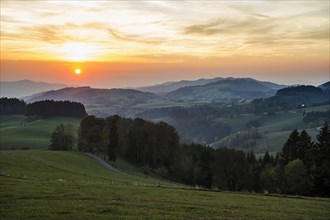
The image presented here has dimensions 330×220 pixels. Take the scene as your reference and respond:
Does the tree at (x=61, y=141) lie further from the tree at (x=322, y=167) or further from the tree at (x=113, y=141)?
the tree at (x=322, y=167)

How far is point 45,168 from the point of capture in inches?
2499

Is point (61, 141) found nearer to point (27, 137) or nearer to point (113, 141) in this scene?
point (113, 141)

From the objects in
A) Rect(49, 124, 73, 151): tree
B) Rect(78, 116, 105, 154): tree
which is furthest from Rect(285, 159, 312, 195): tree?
Rect(49, 124, 73, 151): tree

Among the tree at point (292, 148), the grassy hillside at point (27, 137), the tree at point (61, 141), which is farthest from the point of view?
the grassy hillside at point (27, 137)

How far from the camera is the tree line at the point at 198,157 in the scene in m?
81.8

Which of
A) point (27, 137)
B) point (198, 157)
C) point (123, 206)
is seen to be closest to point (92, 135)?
point (198, 157)

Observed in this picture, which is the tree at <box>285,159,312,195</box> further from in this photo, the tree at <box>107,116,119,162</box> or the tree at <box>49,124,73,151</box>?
the tree at <box>49,124,73,151</box>

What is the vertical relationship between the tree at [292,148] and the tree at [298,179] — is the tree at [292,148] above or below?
above

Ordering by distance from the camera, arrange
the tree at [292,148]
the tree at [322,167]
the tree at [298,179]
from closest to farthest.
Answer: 1. the tree at [322,167]
2. the tree at [298,179]
3. the tree at [292,148]

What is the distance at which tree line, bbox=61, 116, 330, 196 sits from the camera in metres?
81.8

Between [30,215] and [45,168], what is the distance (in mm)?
41547

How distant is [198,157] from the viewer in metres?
124

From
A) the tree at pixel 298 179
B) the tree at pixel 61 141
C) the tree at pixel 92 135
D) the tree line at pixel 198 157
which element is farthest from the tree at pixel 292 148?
the tree at pixel 61 141

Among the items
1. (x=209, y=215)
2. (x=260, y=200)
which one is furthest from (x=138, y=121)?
(x=209, y=215)
